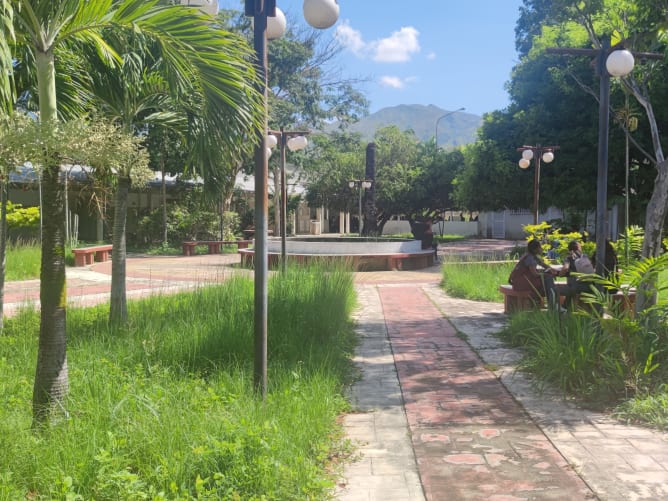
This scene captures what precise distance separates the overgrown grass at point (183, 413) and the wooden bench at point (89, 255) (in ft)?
39.4

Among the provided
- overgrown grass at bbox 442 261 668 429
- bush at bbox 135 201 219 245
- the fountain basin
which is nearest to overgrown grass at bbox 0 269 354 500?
overgrown grass at bbox 442 261 668 429

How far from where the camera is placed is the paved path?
3373 mm

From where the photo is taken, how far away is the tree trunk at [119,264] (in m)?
7.27

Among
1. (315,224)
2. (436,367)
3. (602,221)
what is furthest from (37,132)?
(315,224)

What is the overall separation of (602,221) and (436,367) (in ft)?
9.02

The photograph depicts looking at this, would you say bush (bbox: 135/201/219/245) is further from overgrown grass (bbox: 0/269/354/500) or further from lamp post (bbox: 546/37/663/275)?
lamp post (bbox: 546/37/663/275)

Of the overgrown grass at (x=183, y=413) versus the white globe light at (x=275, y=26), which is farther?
the white globe light at (x=275, y=26)

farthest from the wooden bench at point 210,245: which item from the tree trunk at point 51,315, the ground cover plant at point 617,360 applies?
the tree trunk at point 51,315

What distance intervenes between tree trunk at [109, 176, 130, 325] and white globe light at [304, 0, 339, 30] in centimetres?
350

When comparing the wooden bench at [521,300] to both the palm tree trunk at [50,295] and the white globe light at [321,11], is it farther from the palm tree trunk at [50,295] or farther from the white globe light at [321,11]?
the palm tree trunk at [50,295]

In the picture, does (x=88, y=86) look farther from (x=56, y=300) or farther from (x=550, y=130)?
(x=550, y=130)

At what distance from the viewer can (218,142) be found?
4633mm

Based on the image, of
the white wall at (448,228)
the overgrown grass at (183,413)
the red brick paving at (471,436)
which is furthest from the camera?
the white wall at (448,228)

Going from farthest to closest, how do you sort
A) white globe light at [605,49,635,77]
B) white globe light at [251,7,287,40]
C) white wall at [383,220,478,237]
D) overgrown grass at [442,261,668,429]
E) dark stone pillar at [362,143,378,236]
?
1. white wall at [383,220,478,237]
2. dark stone pillar at [362,143,378,236]
3. white globe light at [605,49,635,77]
4. white globe light at [251,7,287,40]
5. overgrown grass at [442,261,668,429]
